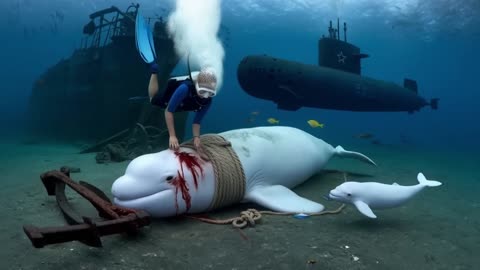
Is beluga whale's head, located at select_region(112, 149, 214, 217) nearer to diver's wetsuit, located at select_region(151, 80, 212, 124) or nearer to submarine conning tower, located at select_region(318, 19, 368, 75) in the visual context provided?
diver's wetsuit, located at select_region(151, 80, 212, 124)

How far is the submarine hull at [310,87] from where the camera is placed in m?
12.1

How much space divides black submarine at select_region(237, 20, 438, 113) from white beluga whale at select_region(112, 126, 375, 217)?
5613mm

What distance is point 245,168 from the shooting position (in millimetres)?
5098

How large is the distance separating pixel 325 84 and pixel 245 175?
8.62 metres

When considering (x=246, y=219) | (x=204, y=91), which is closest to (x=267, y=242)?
(x=246, y=219)

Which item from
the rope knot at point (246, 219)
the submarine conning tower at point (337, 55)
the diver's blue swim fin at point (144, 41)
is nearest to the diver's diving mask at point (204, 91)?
the diver's blue swim fin at point (144, 41)

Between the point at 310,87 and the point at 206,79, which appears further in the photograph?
the point at 310,87

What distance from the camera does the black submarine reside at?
12.2 meters

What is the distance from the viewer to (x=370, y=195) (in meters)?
4.48

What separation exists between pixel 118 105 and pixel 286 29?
124ft

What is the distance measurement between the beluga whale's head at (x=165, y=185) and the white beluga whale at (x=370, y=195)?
1.69 meters

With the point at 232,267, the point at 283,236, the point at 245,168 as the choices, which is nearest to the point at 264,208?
the point at 245,168

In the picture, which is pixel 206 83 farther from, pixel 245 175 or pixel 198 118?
pixel 245 175

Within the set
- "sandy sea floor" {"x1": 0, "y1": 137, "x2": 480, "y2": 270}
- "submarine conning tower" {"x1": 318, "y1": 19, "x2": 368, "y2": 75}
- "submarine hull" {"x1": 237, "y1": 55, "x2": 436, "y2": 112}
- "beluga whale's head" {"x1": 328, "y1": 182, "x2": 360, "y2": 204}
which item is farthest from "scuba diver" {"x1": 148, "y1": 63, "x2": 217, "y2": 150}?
"submarine conning tower" {"x1": 318, "y1": 19, "x2": 368, "y2": 75}
